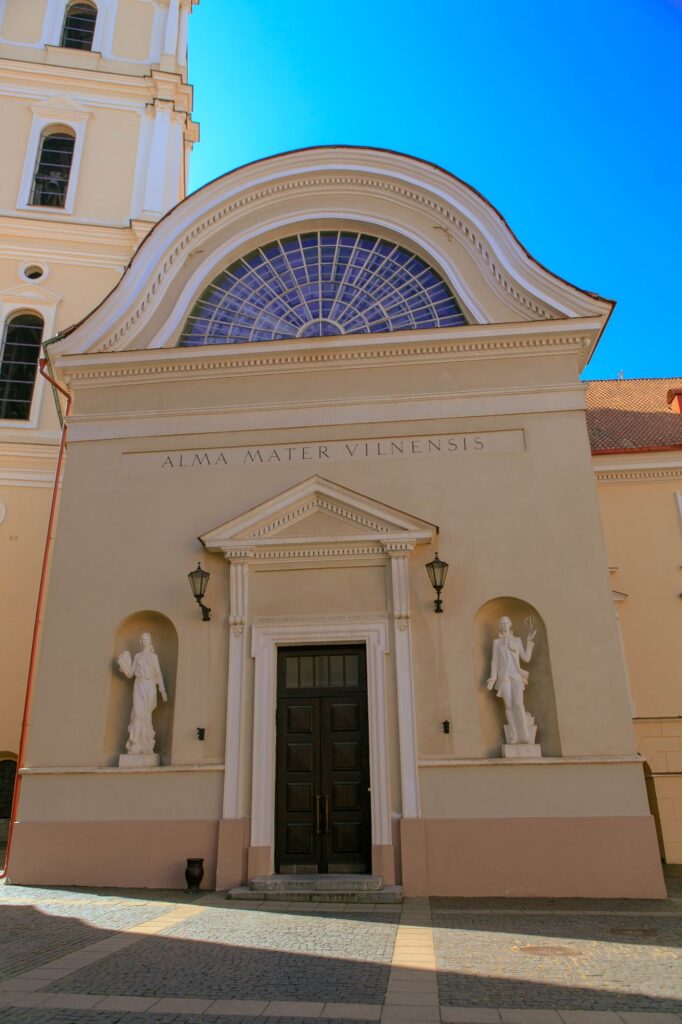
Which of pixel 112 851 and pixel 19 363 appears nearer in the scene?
pixel 112 851

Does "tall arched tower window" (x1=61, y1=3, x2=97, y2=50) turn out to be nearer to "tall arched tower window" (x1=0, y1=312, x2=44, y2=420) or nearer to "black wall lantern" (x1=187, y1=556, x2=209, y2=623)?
"tall arched tower window" (x1=0, y1=312, x2=44, y2=420)

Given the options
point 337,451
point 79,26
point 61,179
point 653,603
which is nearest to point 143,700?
point 337,451

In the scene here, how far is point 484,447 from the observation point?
1134 cm

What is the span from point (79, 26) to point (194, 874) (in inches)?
993

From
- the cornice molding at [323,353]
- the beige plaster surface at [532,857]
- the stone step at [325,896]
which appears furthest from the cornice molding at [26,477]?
the beige plaster surface at [532,857]

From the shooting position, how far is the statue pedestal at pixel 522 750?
31.9 feet

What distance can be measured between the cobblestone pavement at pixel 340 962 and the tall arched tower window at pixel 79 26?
24519 millimetres

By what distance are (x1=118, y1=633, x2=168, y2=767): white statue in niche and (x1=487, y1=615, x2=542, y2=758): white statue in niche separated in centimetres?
463

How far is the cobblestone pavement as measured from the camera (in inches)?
197

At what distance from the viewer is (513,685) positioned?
9.98 meters

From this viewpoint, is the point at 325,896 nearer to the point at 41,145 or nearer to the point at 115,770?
the point at 115,770

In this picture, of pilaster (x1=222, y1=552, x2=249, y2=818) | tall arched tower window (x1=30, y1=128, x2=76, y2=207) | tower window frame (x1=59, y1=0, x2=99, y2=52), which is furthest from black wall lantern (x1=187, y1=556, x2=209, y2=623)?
tower window frame (x1=59, y1=0, x2=99, y2=52)

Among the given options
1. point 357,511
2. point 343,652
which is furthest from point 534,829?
point 357,511

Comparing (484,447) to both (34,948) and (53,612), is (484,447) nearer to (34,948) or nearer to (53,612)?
(53,612)
